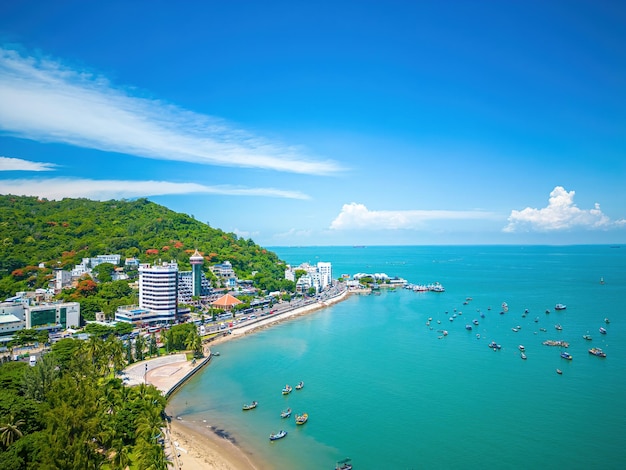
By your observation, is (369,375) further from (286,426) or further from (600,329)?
(600,329)

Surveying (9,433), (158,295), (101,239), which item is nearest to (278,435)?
(9,433)

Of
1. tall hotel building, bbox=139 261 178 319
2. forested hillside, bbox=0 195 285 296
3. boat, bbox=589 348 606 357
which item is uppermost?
forested hillside, bbox=0 195 285 296

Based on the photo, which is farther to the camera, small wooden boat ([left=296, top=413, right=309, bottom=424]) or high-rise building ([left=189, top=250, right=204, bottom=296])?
high-rise building ([left=189, top=250, right=204, bottom=296])

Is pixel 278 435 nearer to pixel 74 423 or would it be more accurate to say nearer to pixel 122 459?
pixel 122 459

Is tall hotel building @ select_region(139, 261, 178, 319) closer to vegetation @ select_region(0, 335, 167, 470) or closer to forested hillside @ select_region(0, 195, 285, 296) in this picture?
forested hillside @ select_region(0, 195, 285, 296)

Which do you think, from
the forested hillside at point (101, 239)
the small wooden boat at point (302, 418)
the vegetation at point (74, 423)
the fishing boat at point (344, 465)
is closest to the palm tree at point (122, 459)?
the vegetation at point (74, 423)

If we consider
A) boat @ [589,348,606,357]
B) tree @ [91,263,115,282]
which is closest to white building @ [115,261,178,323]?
tree @ [91,263,115,282]

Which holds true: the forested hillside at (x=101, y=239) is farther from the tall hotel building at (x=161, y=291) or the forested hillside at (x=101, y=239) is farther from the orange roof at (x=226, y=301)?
the tall hotel building at (x=161, y=291)
